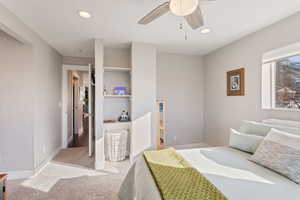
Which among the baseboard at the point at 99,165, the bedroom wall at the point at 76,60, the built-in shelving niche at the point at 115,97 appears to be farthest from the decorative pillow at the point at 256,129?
the bedroom wall at the point at 76,60

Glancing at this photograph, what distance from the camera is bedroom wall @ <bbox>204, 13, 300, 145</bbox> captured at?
2.18 m

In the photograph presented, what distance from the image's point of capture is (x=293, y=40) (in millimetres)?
2033

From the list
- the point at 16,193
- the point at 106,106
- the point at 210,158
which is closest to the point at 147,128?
the point at 106,106

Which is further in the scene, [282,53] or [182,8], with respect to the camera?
[282,53]

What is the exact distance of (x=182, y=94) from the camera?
12.8 feet

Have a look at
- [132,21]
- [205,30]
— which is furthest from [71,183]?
[205,30]

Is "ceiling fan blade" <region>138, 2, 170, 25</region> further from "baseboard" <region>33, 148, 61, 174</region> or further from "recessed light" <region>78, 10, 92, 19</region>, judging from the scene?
"baseboard" <region>33, 148, 61, 174</region>

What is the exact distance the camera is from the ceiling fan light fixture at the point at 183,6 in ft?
4.29

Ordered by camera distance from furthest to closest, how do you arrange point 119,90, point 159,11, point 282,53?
point 119,90, point 282,53, point 159,11

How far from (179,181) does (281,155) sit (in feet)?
3.33

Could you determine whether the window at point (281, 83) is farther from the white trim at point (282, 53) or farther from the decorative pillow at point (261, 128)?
the decorative pillow at point (261, 128)


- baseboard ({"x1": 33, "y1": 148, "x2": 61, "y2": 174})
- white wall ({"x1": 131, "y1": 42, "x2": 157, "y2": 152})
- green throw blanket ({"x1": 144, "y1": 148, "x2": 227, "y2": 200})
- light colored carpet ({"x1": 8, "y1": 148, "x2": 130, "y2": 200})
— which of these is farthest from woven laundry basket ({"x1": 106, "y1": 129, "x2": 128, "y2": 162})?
green throw blanket ({"x1": 144, "y1": 148, "x2": 227, "y2": 200})

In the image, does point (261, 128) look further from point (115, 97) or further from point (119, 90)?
point (115, 97)

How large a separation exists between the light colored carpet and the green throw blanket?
38.2 inches
